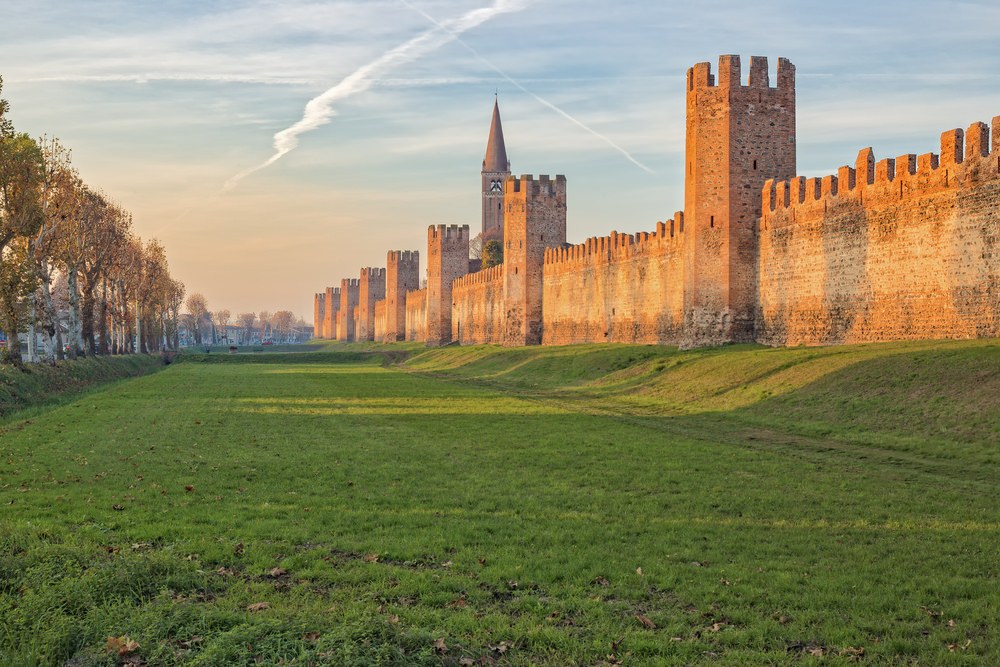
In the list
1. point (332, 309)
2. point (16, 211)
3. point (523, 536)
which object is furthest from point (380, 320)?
point (523, 536)

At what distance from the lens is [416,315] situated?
99.1 m

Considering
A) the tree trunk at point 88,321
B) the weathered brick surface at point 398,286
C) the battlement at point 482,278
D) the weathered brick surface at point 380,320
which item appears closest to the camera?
the tree trunk at point 88,321

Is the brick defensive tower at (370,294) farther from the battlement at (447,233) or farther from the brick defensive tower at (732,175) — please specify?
the brick defensive tower at (732,175)

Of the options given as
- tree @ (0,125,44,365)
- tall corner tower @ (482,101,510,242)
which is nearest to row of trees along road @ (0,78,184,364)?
tree @ (0,125,44,365)

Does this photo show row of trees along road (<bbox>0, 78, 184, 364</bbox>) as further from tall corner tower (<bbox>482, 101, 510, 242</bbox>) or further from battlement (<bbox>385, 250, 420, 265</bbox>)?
tall corner tower (<bbox>482, 101, 510, 242</bbox>)

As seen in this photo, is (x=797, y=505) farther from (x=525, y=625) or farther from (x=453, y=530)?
(x=525, y=625)

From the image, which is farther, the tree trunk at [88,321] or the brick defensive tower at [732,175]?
the tree trunk at [88,321]

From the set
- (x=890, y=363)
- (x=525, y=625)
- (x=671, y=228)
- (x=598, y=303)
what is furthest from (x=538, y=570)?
(x=598, y=303)

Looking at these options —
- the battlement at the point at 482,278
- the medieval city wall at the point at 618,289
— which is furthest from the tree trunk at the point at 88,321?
the battlement at the point at 482,278

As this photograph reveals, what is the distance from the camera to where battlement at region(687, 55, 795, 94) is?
34.9 metres

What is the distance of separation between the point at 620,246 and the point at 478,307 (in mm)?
28753

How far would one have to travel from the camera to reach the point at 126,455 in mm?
15258

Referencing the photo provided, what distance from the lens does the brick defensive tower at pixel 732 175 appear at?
3478cm

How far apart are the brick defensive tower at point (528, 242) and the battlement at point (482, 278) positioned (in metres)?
5.12
